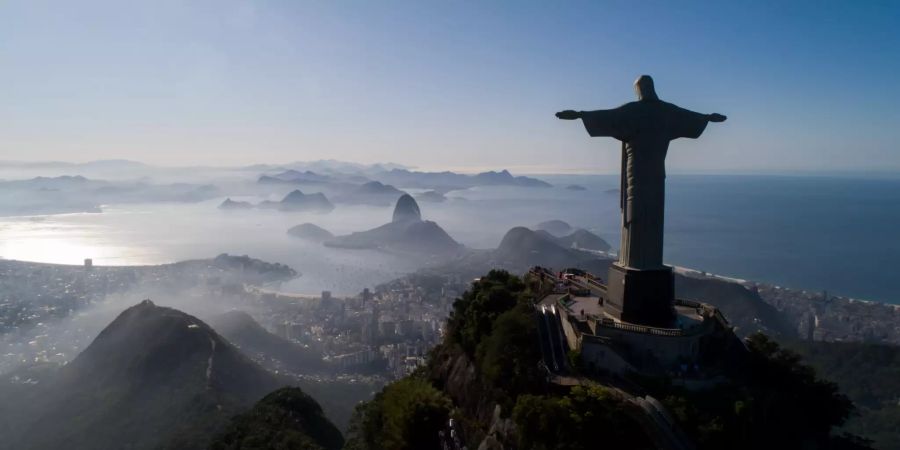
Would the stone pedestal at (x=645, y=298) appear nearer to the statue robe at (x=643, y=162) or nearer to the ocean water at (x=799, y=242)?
the statue robe at (x=643, y=162)

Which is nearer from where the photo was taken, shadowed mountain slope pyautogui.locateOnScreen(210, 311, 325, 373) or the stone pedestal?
the stone pedestal

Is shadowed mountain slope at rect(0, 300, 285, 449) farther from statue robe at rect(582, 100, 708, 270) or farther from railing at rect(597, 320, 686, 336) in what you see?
statue robe at rect(582, 100, 708, 270)

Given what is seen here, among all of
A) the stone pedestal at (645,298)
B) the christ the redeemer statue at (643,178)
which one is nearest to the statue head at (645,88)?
the christ the redeemer statue at (643,178)

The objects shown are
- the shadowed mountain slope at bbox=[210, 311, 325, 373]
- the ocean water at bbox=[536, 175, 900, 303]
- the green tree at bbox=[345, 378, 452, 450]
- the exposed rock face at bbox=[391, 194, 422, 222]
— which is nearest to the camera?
the green tree at bbox=[345, 378, 452, 450]

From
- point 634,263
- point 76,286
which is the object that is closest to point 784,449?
point 634,263

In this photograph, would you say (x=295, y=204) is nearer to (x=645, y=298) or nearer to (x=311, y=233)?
(x=311, y=233)

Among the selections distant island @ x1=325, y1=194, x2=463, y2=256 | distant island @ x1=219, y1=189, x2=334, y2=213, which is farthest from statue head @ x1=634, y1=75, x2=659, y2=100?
distant island @ x1=219, y1=189, x2=334, y2=213

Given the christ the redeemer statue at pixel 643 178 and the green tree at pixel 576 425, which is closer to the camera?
the green tree at pixel 576 425
